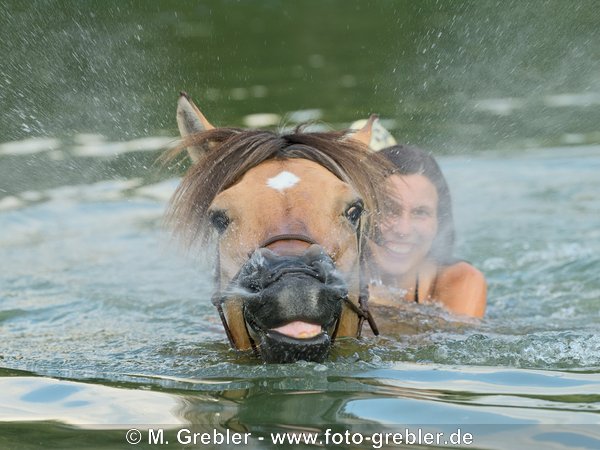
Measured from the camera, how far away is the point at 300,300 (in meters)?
4.02

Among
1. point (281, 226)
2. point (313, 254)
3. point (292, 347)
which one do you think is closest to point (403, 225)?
point (281, 226)

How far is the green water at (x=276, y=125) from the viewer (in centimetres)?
424

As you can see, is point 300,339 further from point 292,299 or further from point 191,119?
point 191,119

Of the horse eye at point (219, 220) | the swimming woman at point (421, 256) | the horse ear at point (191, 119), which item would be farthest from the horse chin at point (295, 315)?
the swimming woman at point (421, 256)

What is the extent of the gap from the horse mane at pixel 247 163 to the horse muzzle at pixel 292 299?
80 cm

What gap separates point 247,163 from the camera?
190 inches

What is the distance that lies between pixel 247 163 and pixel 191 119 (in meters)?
0.78

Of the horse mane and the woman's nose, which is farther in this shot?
the woman's nose

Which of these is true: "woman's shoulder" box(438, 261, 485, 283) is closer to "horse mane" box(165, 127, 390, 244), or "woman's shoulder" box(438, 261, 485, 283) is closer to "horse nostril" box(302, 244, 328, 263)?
"horse mane" box(165, 127, 390, 244)

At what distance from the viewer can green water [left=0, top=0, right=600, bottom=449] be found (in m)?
4.24

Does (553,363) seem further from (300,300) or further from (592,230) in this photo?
(592,230)

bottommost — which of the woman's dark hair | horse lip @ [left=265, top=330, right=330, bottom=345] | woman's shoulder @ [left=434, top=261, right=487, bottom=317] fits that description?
horse lip @ [left=265, top=330, right=330, bottom=345]

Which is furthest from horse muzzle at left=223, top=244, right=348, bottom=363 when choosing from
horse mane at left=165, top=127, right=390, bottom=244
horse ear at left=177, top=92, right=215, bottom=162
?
horse ear at left=177, top=92, right=215, bottom=162

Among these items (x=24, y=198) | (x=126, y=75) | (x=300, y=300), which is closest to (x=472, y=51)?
(x=126, y=75)
